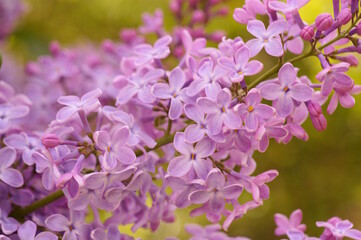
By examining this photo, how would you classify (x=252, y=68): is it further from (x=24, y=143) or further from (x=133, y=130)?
(x=24, y=143)

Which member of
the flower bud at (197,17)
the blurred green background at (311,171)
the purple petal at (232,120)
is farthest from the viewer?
the blurred green background at (311,171)

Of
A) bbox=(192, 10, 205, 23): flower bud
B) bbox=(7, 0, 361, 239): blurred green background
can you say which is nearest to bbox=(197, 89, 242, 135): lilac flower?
bbox=(192, 10, 205, 23): flower bud

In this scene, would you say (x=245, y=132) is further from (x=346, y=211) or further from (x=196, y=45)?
(x=346, y=211)

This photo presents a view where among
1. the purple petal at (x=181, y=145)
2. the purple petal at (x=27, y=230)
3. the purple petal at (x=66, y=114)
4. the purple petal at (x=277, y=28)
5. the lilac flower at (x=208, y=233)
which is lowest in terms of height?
the lilac flower at (x=208, y=233)

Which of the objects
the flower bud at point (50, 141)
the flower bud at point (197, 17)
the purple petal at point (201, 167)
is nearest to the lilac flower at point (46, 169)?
the flower bud at point (50, 141)

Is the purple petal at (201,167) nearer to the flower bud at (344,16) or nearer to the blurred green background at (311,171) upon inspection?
the flower bud at (344,16)

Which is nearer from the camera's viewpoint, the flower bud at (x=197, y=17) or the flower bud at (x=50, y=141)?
the flower bud at (x=50, y=141)
